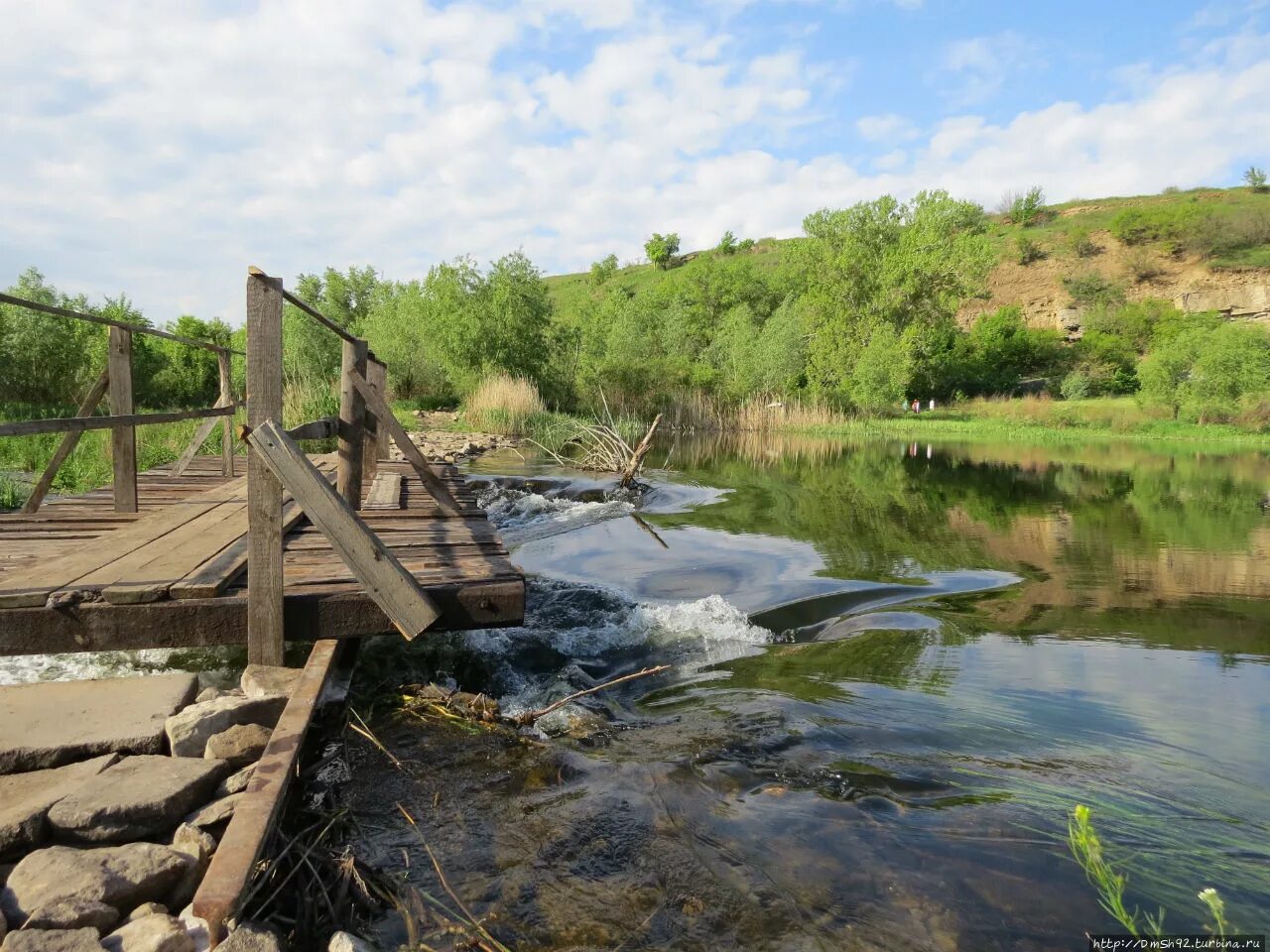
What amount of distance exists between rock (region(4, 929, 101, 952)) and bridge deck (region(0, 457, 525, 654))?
1571 mm

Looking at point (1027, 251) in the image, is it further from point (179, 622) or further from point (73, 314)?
point (179, 622)

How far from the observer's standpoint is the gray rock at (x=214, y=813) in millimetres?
2438

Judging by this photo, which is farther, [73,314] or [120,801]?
[73,314]

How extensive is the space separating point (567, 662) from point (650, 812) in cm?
226

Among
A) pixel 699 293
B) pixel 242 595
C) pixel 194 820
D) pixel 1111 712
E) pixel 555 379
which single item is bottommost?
pixel 1111 712

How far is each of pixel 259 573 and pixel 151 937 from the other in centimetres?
155

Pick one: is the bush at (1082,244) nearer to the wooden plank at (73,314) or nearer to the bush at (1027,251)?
the bush at (1027,251)

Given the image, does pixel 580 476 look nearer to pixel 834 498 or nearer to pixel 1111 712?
pixel 834 498

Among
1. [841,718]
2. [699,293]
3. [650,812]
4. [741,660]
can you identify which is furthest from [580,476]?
[699,293]

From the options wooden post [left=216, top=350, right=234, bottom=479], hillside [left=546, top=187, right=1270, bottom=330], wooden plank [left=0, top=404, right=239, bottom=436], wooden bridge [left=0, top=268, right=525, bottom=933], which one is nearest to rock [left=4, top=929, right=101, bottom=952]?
wooden bridge [left=0, top=268, right=525, bottom=933]

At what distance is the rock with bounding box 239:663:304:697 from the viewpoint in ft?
10.5

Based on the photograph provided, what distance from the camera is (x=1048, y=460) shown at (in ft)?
77.1

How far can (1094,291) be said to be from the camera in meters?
53.6

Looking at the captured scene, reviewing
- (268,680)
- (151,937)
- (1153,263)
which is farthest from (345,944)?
(1153,263)
